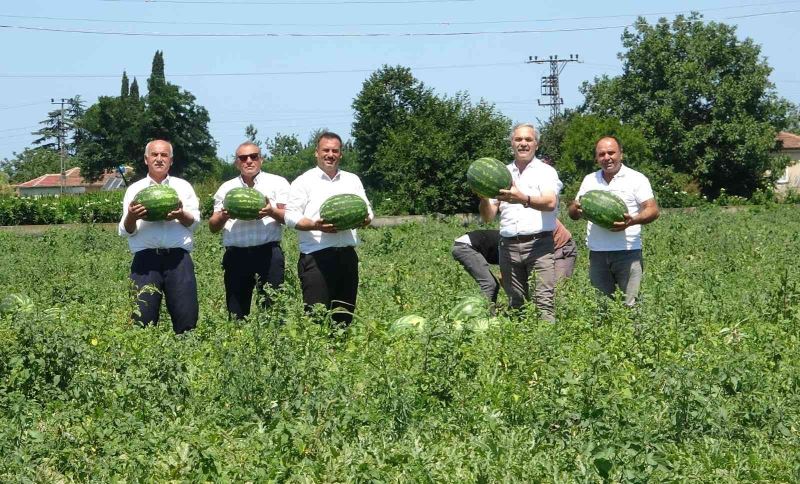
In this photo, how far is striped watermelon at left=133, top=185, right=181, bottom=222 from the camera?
819cm

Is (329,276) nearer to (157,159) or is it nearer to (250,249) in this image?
(250,249)

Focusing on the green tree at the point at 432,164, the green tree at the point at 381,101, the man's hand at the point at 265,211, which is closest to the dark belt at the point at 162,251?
the man's hand at the point at 265,211

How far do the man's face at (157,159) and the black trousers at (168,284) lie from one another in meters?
0.58

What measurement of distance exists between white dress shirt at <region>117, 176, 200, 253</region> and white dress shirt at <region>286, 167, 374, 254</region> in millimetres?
754

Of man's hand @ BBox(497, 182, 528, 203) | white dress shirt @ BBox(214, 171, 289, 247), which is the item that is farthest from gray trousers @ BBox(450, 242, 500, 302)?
white dress shirt @ BBox(214, 171, 289, 247)

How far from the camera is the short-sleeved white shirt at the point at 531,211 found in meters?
8.77

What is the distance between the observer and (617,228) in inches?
343

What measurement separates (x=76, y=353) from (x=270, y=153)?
126m

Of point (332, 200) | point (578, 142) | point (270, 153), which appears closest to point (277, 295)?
point (332, 200)

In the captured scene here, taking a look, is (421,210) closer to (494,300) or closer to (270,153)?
(494,300)

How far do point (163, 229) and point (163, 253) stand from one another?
0.58 feet

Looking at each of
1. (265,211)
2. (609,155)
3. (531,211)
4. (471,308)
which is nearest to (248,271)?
(265,211)

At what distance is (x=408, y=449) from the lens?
5215 mm

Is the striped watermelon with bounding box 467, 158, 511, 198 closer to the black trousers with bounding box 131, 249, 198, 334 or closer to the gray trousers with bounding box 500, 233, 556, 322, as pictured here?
the gray trousers with bounding box 500, 233, 556, 322
